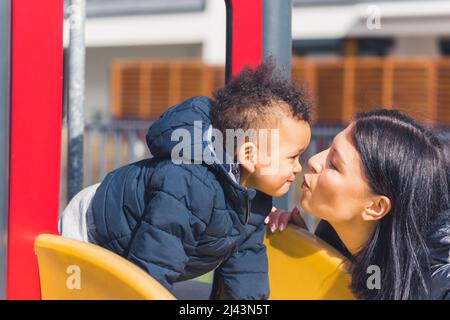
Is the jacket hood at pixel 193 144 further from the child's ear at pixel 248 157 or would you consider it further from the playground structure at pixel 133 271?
the playground structure at pixel 133 271

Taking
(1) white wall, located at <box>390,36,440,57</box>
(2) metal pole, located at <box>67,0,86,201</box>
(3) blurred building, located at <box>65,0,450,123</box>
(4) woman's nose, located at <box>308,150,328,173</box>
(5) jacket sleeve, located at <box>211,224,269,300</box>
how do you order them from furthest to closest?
(1) white wall, located at <box>390,36,440,57</box>, (3) blurred building, located at <box>65,0,450,123</box>, (2) metal pole, located at <box>67,0,86,201</box>, (5) jacket sleeve, located at <box>211,224,269,300</box>, (4) woman's nose, located at <box>308,150,328,173</box>

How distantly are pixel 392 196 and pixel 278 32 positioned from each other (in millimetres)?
485

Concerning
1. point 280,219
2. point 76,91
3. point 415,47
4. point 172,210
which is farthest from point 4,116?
point 415,47

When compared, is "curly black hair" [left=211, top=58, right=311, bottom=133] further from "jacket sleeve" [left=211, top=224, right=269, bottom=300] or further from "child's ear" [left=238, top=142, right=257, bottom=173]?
"jacket sleeve" [left=211, top=224, right=269, bottom=300]

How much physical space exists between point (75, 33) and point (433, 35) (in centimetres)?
899

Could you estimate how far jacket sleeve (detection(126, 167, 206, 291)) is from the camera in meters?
1.36

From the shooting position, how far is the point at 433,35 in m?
10.2

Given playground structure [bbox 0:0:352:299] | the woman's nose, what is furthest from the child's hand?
playground structure [bbox 0:0:352:299]

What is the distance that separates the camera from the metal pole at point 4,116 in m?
1.32

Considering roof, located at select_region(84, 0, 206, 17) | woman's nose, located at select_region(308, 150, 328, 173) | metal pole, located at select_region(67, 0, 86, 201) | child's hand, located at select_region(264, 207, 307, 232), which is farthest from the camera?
roof, located at select_region(84, 0, 206, 17)

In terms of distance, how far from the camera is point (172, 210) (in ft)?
4.48

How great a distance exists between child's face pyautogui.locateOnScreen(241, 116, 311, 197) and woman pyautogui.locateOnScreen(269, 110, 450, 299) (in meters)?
0.06
